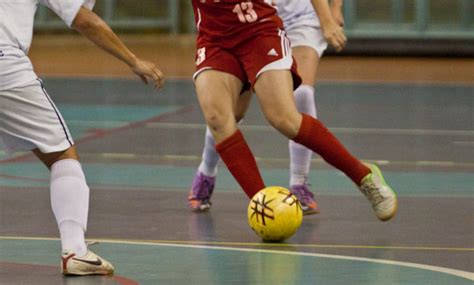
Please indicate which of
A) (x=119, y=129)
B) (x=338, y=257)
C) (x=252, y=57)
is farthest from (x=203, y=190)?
(x=119, y=129)

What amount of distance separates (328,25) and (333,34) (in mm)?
77

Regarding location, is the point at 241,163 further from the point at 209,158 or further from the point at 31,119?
the point at 31,119

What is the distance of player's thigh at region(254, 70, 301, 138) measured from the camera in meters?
7.82

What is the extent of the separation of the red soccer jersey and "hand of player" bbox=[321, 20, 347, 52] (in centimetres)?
37

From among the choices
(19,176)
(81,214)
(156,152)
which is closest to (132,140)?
(156,152)

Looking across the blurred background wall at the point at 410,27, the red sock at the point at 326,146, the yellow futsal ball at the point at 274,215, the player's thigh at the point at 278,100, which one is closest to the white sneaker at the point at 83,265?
the yellow futsal ball at the point at 274,215

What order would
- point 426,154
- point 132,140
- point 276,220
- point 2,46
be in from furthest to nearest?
point 132,140 < point 426,154 < point 276,220 < point 2,46

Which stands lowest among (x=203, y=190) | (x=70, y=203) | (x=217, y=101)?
(x=203, y=190)

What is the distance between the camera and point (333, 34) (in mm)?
8320

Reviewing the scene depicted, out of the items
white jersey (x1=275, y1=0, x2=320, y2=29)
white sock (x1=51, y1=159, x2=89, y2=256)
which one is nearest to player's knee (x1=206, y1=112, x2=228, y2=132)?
white jersey (x1=275, y1=0, x2=320, y2=29)

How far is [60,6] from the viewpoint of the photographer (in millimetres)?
6621

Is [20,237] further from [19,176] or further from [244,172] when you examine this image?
[19,176]

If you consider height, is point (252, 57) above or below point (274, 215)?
above

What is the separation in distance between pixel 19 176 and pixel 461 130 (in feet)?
15.8
